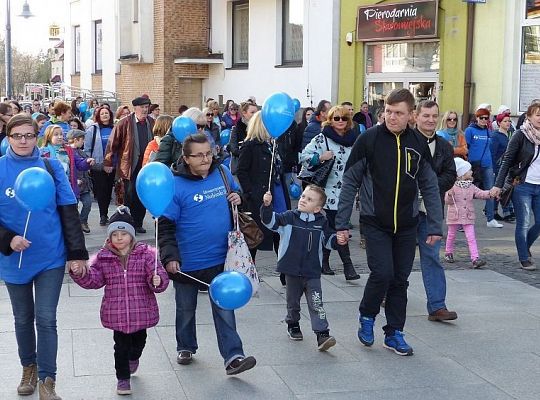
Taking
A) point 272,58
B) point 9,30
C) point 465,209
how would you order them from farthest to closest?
point 9,30 → point 272,58 → point 465,209

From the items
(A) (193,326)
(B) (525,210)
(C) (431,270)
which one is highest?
(B) (525,210)

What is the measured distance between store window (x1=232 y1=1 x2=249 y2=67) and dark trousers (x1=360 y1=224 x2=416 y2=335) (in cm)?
2021

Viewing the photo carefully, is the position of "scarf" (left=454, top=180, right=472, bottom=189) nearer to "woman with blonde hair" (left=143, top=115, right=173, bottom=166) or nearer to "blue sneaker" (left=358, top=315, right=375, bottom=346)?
"woman with blonde hair" (left=143, top=115, right=173, bottom=166)

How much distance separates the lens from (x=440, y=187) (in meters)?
7.30

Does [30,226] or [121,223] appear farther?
[121,223]

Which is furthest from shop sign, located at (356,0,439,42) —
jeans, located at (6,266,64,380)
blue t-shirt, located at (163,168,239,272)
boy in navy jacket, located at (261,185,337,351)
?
jeans, located at (6,266,64,380)

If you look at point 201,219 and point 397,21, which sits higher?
point 397,21

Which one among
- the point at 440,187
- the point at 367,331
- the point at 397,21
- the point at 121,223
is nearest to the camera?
the point at 121,223

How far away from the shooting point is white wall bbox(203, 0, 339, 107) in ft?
71.6

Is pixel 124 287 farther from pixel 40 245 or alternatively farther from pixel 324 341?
pixel 324 341

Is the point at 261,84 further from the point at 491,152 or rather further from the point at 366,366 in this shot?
the point at 366,366

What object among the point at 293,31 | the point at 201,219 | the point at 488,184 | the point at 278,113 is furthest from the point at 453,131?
the point at 293,31

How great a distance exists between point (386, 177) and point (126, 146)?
6343 mm

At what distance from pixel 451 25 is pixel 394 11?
177 centimetres
